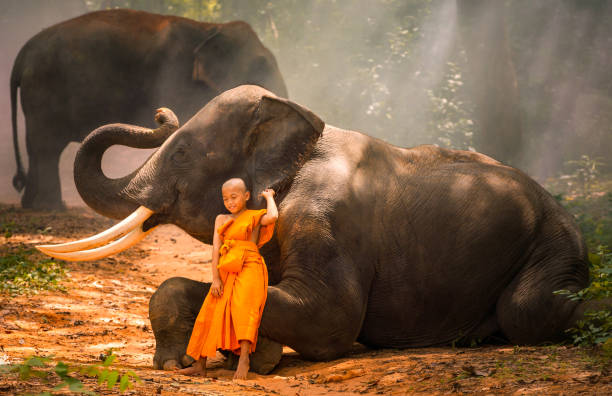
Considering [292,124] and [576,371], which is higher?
[292,124]

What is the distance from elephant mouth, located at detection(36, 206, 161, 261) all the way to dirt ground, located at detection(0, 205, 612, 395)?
59 cm

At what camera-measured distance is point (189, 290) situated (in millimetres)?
4582

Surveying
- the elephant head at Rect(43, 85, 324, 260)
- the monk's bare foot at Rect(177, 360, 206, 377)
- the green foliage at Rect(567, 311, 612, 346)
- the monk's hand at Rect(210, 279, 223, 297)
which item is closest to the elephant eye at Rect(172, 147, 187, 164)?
the elephant head at Rect(43, 85, 324, 260)

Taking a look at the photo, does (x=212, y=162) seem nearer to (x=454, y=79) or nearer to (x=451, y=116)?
(x=451, y=116)

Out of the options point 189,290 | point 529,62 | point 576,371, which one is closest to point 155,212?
point 189,290

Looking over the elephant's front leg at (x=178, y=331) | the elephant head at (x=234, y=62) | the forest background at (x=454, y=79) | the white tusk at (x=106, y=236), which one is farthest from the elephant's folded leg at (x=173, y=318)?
the forest background at (x=454, y=79)

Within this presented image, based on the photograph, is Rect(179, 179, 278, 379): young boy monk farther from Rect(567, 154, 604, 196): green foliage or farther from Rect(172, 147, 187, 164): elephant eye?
Rect(567, 154, 604, 196): green foliage

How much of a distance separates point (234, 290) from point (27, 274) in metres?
3.08

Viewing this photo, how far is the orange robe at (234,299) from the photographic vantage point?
431 centimetres

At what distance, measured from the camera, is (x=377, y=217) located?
5.02m

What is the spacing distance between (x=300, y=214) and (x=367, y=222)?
0.48 meters

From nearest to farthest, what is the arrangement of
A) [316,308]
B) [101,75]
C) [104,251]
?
[316,308]
[104,251]
[101,75]

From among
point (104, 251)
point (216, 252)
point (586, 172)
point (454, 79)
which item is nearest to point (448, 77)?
point (454, 79)

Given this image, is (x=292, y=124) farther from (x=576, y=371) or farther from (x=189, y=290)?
(x=576, y=371)
